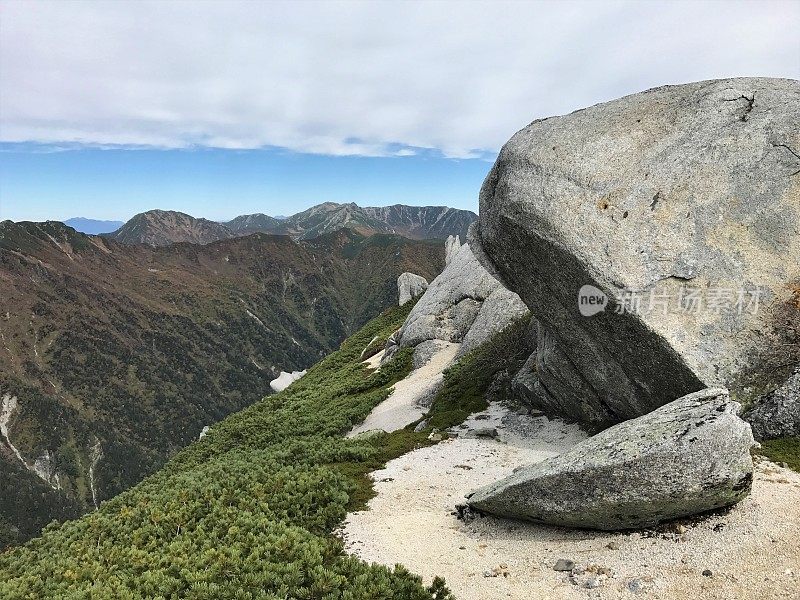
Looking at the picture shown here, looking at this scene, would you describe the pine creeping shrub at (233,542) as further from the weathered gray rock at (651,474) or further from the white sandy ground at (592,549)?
the weathered gray rock at (651,474)

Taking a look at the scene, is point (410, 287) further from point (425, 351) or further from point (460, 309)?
point (425, 351)

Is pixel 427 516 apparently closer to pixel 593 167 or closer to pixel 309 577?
pixel 309 577

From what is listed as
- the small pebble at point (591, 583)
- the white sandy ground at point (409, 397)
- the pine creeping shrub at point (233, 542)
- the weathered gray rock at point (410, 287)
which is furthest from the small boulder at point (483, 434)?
the weathered gray rock at point (410, 287)

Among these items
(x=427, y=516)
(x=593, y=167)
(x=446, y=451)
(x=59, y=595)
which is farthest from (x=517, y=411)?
Result: (x=59, y=595)

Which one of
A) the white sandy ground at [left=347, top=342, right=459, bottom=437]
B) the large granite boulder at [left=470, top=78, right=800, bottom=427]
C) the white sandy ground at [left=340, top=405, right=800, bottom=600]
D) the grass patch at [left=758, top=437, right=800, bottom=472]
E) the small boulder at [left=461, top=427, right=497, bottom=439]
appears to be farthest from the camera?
the white sandy ground at [left=347, top=342, right=459, bottom=437]

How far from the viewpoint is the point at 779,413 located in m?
16.1

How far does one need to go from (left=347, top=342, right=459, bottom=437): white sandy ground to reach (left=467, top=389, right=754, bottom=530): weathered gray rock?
54.5 ft

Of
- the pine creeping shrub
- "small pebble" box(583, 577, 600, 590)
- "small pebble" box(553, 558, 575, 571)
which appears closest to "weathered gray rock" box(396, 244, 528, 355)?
the pine creeping shrub

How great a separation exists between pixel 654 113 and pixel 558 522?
15.5 m

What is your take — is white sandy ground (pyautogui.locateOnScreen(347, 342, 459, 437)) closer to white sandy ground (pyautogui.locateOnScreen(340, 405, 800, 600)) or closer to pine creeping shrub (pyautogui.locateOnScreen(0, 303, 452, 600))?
pine creeping shrub (pyautogui.locateOnScreen(0, 303, 452, 600))

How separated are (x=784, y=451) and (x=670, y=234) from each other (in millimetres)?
7645

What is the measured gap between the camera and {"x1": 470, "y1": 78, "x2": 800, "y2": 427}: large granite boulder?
16.4 m

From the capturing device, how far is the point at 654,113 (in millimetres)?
19047

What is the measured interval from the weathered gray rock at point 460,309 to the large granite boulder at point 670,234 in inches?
833
